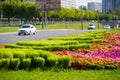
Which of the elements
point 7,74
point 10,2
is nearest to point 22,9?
point 10,2

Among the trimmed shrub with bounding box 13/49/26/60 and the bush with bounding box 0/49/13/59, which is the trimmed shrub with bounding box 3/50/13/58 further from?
the trimmed shrub with bounding box 13/49/26/60

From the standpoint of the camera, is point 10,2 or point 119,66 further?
point 10,2

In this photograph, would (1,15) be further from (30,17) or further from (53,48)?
(53,48)

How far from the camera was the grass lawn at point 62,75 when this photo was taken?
384 inches

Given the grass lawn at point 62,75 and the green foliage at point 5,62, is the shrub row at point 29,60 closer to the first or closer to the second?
the green foliage at point 5,62

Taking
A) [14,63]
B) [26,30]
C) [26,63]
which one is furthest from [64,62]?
[26,30]

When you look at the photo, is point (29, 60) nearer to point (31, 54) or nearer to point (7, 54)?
point (31, 54)

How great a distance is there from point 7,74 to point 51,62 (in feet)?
5.36

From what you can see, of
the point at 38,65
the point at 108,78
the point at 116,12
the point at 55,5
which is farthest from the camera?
the point at 116,12

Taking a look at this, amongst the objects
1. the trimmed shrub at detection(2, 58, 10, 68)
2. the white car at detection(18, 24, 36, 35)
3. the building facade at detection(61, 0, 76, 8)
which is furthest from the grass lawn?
the building facade at detection(61, 0, 76, 8)

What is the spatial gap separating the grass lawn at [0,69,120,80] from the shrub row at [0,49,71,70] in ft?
1.01

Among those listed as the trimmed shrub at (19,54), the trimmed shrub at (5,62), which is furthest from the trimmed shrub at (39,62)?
the trimmed shrub at (5,62)

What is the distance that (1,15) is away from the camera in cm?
8944

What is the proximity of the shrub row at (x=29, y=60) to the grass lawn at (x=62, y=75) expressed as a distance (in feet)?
1.01
